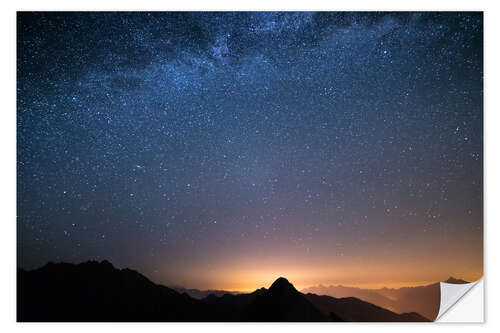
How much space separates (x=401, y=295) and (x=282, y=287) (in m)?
0.81

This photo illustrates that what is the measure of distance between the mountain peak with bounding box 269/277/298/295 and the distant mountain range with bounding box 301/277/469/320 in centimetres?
8

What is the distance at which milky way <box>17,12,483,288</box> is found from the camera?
337 centimetres

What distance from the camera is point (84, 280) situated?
3.31 m

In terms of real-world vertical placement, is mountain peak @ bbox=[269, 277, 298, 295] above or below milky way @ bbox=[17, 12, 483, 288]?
below

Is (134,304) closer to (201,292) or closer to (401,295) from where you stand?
(201,292)

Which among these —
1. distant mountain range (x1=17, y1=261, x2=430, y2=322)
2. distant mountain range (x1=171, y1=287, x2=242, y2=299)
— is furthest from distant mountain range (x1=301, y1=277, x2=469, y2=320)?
distant mountain range (x1=171, y1=287, x2=242, y2=299)

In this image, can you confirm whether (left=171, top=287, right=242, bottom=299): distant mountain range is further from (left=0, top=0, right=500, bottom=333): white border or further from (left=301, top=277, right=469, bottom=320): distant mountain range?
(left=301, top=277, right=469, bottom=320): distant mountain range

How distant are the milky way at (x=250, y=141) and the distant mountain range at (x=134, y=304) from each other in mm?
122

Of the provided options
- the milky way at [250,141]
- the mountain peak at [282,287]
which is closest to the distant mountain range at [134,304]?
the mountain peak at [282,287]

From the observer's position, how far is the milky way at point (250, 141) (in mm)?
3367

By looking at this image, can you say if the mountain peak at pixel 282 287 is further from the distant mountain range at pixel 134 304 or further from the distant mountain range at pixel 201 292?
the distant mountain range at pixel 201 292

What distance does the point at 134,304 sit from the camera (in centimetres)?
330

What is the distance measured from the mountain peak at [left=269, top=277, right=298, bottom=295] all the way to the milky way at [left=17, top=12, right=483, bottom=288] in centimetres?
7
